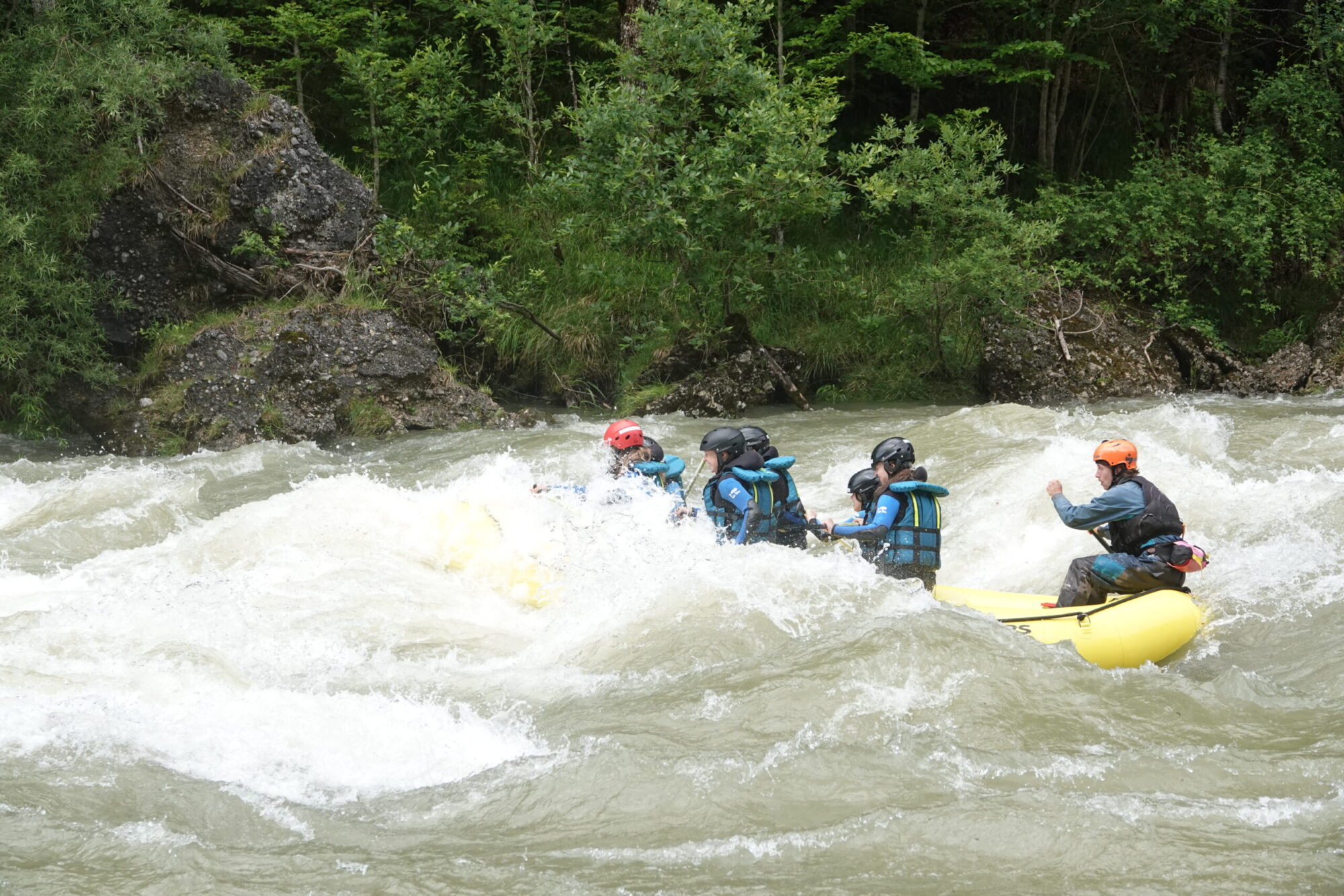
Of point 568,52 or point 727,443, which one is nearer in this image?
point 727,443

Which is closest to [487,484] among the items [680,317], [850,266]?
[680,317]

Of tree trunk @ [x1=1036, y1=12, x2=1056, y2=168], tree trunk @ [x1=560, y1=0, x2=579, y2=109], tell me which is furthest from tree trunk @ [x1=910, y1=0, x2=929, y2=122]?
tree trunk @ [x1=560, y1=0, x2=579, y2=109]

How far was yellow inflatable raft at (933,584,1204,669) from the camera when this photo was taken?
5613 millimetres

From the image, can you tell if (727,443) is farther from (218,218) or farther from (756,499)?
(218,218)

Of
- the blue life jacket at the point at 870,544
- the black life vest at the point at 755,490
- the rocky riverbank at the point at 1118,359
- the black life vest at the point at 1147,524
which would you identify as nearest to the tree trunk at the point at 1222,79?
the rocky riverbank at the point at 1118,359

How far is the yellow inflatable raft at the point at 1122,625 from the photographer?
561 cm

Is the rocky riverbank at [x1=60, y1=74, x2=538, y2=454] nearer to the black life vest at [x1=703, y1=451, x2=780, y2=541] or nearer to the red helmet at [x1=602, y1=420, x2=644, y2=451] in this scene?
the red helmet at [x1=602, y1=420, x2=644, y2=451]

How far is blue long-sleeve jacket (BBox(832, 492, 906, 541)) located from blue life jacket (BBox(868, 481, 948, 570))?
26 millimetres

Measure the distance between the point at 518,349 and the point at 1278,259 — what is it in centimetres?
948

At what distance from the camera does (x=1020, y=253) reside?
13.9 metres

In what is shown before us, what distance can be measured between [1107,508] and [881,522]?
1186mm

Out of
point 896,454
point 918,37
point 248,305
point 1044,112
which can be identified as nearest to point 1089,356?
point 1044,112

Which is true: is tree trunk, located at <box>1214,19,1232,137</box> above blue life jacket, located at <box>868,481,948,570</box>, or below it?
above

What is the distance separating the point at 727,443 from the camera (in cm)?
645
